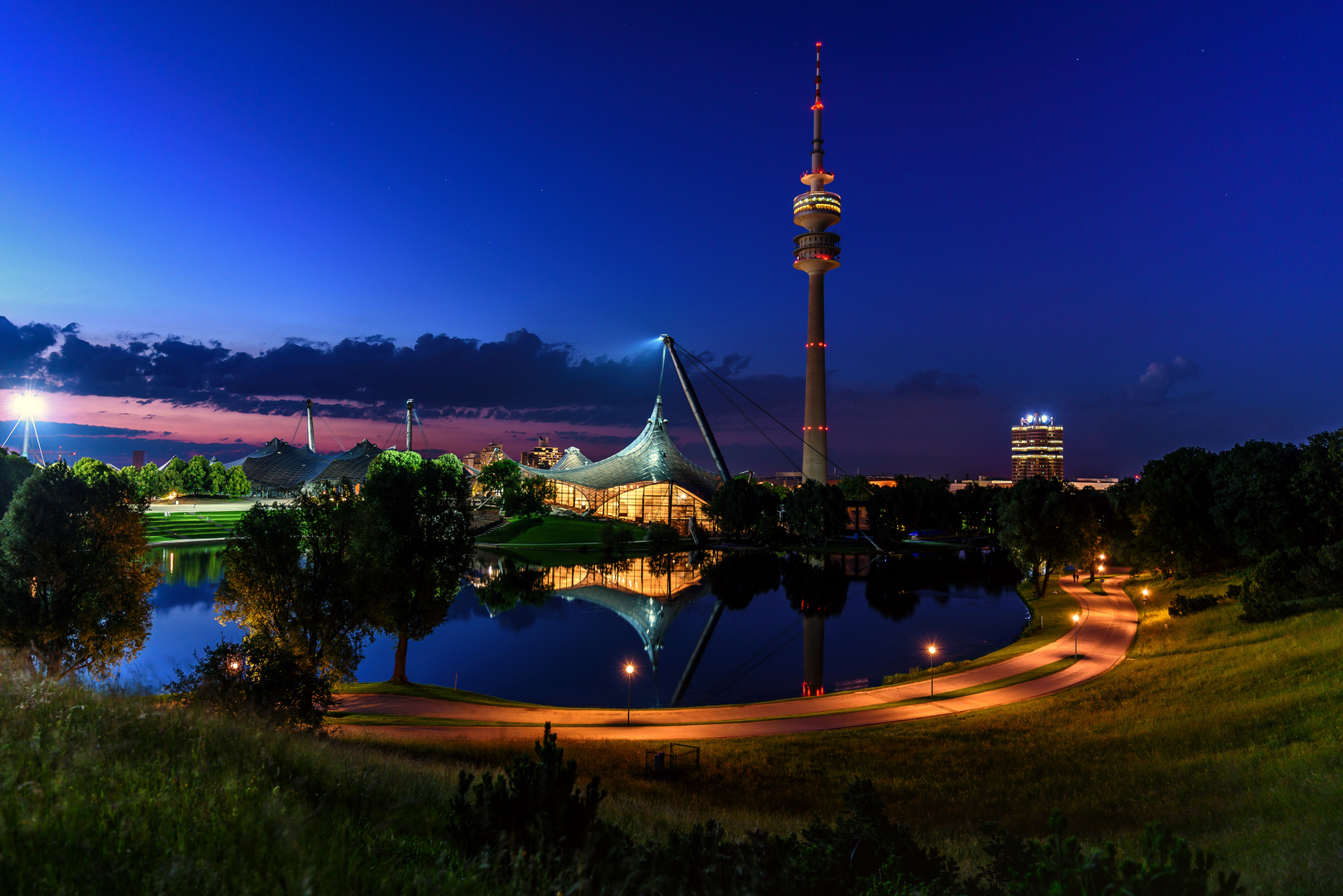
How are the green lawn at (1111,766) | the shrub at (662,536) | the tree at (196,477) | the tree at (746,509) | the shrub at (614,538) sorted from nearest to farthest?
the green lawn at (1111,766), the shrub at (614,538), the shrub at (662,536), the tree at (746,509), the tree at (196,477)

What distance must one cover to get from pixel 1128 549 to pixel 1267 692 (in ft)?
130

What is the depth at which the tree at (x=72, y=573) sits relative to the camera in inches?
727

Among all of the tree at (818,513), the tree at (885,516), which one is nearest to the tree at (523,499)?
the tree at (818,513)

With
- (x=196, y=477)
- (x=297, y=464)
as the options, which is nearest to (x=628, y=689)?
(x=196, y=477)

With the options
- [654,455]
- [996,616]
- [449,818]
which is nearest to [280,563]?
[449,818]

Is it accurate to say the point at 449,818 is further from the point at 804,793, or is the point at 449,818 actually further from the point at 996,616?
the point at 996,616

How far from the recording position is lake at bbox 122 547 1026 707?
29359mm

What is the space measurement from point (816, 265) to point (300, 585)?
109809 millimetres

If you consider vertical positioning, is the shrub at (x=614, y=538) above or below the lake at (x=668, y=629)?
above

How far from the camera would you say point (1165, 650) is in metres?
27.2

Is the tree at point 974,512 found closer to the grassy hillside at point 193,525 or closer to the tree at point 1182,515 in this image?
the tree at point 1182,515

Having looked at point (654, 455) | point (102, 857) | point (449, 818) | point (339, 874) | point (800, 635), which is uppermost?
point (654, 455)

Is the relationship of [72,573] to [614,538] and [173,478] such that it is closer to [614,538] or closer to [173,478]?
[614,538]

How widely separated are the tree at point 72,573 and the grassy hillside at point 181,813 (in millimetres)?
16101
